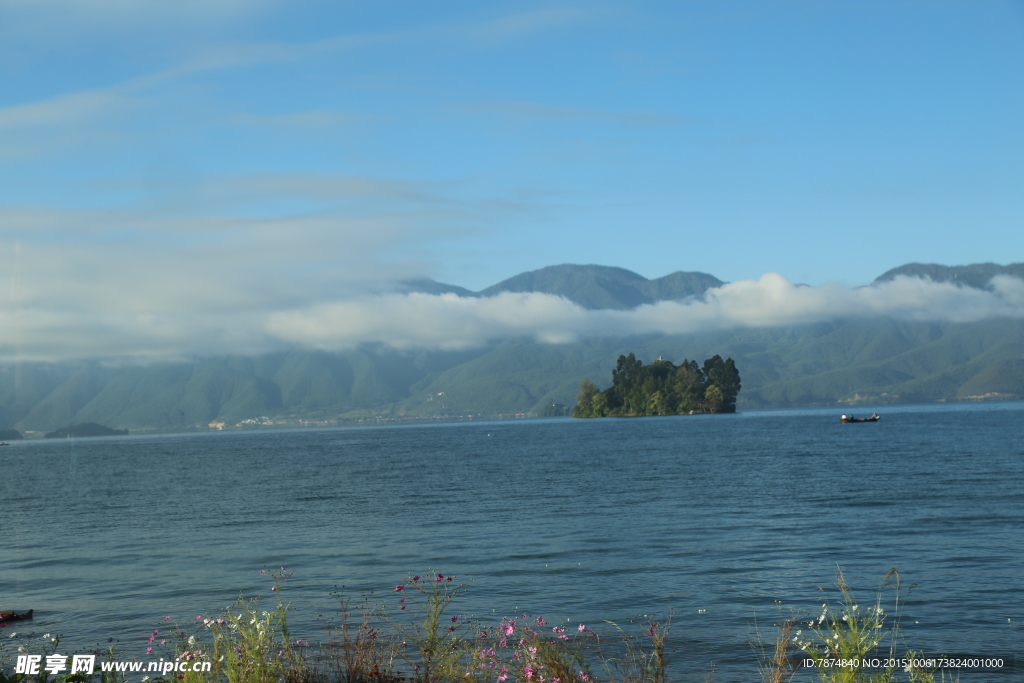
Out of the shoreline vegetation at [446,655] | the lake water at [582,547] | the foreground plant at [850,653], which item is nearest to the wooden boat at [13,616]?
the lake water at [582,547]

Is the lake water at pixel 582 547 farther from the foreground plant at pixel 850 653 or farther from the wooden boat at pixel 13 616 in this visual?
the foreground plant at pixel 850 653

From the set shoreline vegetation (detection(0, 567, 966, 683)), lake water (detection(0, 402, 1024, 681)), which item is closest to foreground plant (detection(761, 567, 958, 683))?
shoreline vegetation (detection(0, 567, 966, 683))

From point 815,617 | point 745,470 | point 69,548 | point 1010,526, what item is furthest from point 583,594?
point 745,470

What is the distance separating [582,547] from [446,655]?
20509 millimetres

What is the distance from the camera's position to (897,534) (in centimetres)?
3350

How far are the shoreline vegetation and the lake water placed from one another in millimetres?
986

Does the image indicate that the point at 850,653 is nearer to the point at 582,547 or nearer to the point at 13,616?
the point at 13,616

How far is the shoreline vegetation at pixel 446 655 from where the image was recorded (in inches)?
416

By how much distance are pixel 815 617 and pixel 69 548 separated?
3260 centimetres

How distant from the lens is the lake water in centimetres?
2141

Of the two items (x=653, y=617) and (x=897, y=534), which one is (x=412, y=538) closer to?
(x=653, y=617)

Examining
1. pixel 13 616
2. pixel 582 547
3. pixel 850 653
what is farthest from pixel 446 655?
pixel 582 547

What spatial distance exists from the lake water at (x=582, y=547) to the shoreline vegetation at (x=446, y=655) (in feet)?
3.23

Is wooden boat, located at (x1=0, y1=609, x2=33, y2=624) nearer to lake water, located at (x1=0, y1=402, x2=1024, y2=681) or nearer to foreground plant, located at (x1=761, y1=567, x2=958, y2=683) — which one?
lake water, located at (x1=0, y1=402, x2=1024, y2=681)
